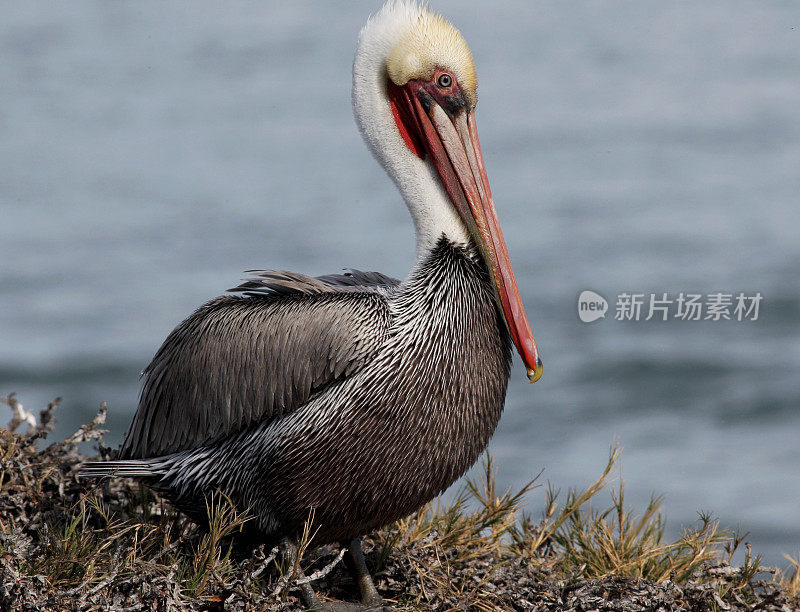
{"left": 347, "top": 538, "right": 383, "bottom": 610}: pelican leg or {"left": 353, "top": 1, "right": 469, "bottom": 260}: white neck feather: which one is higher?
{"left": 353, "top": 1, "right": 469, "bottom": 260}: white neck feather

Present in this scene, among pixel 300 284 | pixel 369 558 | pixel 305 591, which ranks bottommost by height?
pixel 305 591

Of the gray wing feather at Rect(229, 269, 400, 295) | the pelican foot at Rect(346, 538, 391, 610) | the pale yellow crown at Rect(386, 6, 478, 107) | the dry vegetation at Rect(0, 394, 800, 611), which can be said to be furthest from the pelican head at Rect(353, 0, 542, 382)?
the pelican foot at Rect(346, 538, 391, 610)

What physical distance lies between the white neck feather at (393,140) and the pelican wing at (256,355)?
12.8 inches

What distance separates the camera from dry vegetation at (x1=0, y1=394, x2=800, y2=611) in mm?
3652

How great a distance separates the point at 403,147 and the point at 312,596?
1.63m

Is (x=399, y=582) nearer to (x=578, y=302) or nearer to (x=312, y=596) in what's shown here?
(x=312, y=596)

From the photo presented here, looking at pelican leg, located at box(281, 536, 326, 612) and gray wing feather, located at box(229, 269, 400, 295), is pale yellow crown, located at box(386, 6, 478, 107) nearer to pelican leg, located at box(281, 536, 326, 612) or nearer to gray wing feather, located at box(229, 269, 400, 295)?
gray wing feather, located at box(229, 269, 400, 295)

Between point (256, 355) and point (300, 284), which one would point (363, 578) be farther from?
point (300, 284)

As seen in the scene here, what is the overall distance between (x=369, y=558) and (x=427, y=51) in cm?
193

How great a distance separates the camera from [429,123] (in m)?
4.00

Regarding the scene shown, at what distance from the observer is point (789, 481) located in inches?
337

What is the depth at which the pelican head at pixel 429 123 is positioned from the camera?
3.91m

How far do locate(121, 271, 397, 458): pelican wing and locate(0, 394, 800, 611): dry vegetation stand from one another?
13.5 inches

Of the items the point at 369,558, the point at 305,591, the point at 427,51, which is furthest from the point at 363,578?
the point at 427,51
